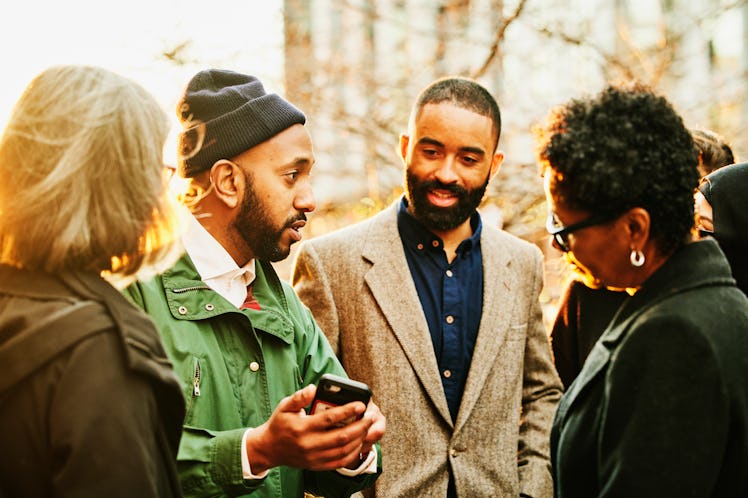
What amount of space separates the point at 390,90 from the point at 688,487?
240 inches

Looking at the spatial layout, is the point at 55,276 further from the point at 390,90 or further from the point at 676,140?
the point at 390,90

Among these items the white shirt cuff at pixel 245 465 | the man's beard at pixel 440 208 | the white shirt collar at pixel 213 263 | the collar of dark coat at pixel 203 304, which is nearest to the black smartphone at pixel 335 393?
the white shirt cuff at pixel 245 465

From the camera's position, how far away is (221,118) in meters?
2.70

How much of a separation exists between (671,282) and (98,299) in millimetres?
1384

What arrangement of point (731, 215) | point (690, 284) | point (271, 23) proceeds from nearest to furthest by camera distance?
point (690, 284)
point (731, 215)
point (271, 23)

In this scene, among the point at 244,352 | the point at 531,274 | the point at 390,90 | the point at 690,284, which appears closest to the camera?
the point at 690,284

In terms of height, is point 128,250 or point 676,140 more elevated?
point 676,140

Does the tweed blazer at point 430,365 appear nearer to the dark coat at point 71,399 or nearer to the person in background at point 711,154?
the person in background at point 711,154

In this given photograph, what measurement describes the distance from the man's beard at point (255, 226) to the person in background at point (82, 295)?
2.97ft

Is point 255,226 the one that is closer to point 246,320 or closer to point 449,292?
point 246,320

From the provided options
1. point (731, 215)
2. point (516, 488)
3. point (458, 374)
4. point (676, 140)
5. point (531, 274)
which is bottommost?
point (516, 488)

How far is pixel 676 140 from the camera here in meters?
2.03

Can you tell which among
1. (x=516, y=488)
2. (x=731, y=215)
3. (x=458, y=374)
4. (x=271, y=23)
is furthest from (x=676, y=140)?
(x=271, y=23)

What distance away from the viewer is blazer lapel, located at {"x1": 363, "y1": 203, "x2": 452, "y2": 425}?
10.3 ft
